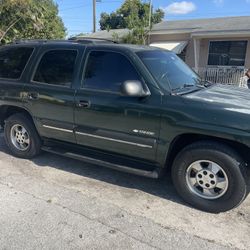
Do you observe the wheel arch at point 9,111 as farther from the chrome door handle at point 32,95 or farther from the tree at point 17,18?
the tree at point 17,18

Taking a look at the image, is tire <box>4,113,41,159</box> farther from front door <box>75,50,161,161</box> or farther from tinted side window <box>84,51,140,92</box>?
tinted side window <box>84,51,140,92</box>

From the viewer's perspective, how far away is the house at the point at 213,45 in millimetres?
16641

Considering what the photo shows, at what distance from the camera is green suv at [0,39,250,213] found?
365 centimetres

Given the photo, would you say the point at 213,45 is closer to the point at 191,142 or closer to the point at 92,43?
the point at 92,43

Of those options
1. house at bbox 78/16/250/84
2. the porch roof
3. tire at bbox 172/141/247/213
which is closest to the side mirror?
tire at bbox 172/141/247/213

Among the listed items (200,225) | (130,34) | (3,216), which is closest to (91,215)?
(3,216)

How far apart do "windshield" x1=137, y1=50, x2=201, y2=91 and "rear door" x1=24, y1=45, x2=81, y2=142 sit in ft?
3.37

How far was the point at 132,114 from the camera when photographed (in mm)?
4012

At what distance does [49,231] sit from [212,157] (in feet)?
6.28

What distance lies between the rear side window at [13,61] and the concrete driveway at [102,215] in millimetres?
1527

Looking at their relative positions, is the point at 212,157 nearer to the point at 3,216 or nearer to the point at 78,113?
the point at 78,113

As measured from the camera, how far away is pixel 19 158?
5445 mm

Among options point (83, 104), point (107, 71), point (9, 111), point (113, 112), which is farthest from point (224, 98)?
point (9, 111)

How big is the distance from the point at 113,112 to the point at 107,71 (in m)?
0.56
